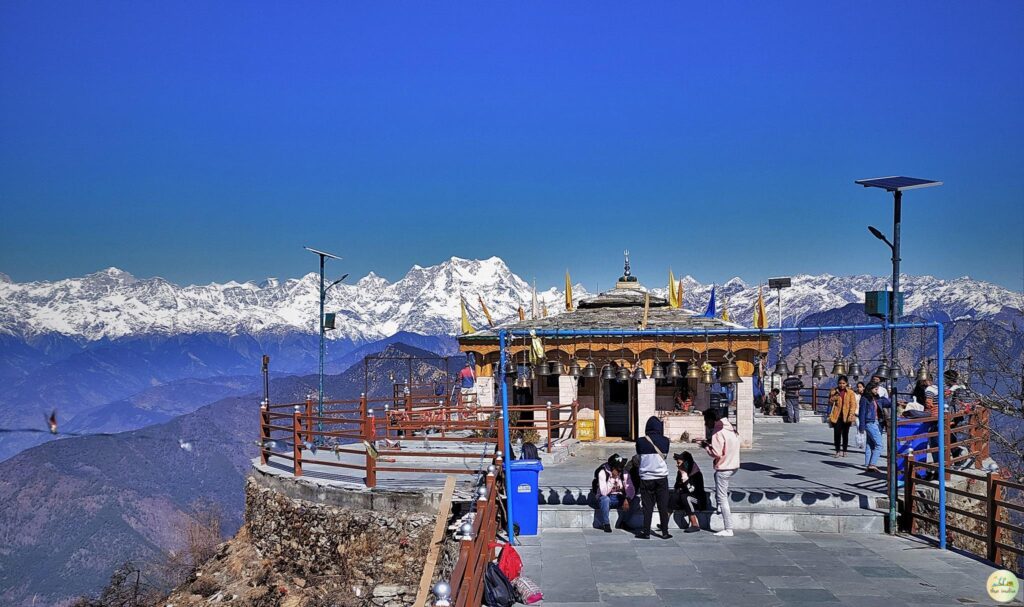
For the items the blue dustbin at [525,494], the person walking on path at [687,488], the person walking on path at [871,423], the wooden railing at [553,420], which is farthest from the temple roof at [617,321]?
the blue dustbin at [525,494]

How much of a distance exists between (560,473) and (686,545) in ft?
17.4

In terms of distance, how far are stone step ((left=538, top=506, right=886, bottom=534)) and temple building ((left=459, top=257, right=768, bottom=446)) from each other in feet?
24.1

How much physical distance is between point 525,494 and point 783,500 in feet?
13.7

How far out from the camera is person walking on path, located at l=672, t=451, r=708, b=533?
39.4ft

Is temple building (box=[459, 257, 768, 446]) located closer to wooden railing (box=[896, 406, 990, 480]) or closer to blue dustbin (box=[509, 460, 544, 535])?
wooden railing (box=[896, 406, 990, 480])

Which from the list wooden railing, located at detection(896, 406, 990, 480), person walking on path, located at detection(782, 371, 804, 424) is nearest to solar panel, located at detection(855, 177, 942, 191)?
wooden railing, located at detection(896, 406, 990, 480)

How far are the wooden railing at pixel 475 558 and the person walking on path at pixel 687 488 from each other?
339 cm

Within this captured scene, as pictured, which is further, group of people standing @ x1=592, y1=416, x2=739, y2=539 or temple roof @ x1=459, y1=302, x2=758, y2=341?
temple roof @ x1=459, y1=302, x2=758, y2=341

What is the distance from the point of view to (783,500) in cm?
1262

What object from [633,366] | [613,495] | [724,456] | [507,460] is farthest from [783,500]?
[633,366]

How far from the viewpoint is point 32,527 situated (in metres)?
109

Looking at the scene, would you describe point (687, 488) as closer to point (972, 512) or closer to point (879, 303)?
point (879, 303)

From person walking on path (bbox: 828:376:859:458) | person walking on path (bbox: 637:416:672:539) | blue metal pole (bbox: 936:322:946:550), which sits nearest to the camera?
blue metal pole (bbox: 936:322:946:550)

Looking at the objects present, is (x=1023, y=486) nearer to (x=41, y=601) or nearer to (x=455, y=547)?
(x=455, y=547)
